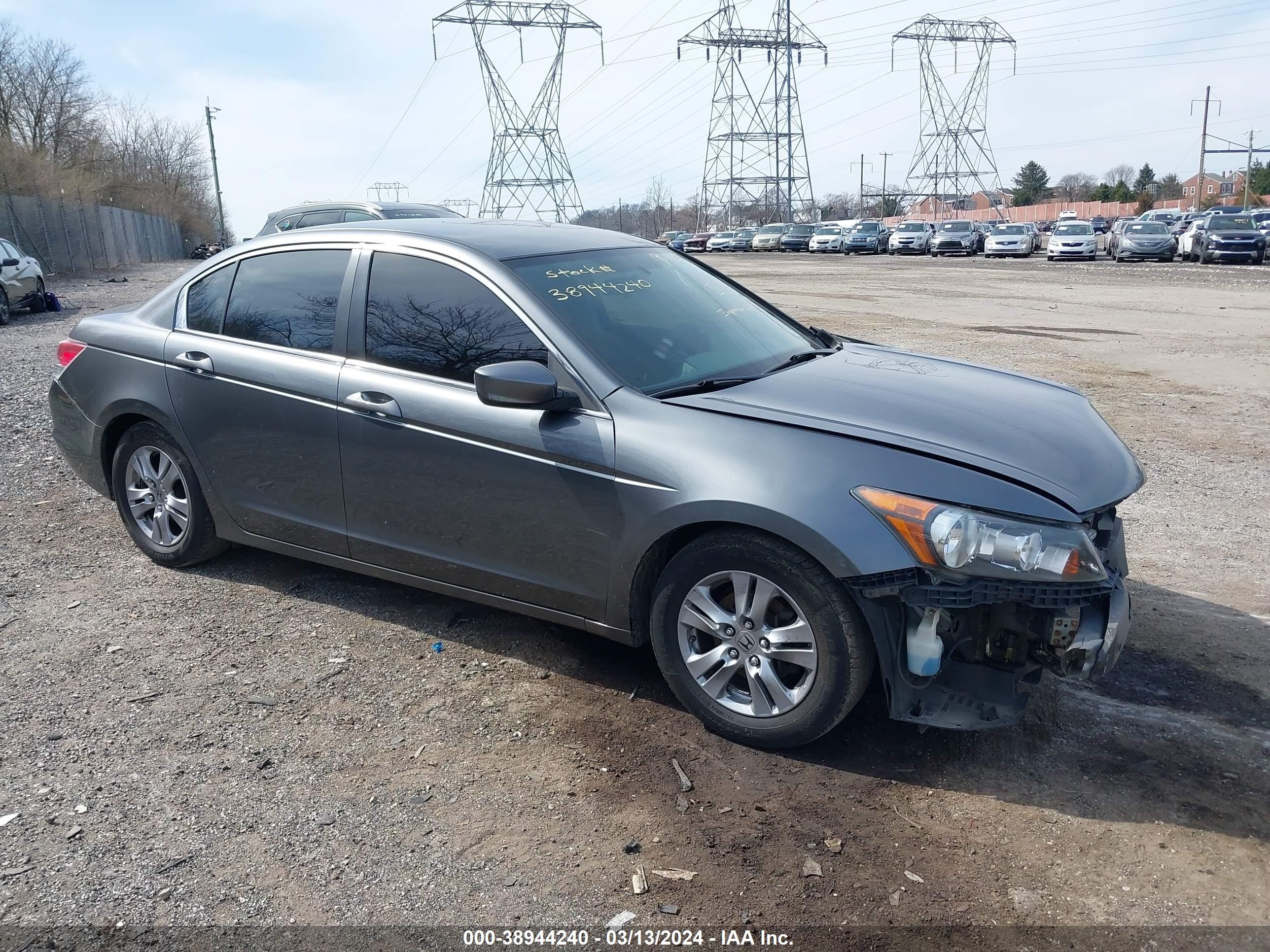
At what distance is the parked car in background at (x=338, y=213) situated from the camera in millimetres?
13523

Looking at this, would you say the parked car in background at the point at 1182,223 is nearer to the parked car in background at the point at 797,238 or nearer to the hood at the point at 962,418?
the parked car in background at the point at 797,238

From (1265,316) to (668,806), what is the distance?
17412mm

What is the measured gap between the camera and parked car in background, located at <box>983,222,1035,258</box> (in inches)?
1658

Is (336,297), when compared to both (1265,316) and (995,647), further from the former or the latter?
(1265,316)

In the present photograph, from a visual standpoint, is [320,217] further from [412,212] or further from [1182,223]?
[1182,223]

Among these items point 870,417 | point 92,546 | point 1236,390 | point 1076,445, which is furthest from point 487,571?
point 1236,390

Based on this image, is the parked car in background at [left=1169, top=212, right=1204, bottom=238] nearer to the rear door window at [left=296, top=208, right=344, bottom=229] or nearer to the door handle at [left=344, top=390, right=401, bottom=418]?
the rear door window at [left=296, top=208, right=344, bottom=229]

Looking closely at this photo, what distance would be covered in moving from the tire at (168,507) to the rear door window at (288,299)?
71cm

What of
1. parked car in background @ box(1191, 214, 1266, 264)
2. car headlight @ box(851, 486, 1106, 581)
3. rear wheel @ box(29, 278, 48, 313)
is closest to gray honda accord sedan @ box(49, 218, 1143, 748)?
car headlight @ box(851, 486, 1106, 581)

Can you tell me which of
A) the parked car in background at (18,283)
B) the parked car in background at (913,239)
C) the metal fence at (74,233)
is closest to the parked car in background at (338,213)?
the parked car in background at (18,283)

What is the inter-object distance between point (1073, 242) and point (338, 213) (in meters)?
30.8

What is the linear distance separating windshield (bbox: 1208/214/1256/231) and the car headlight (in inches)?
1397

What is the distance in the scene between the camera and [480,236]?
443 centimetres

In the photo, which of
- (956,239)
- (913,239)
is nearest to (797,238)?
(913,239)
